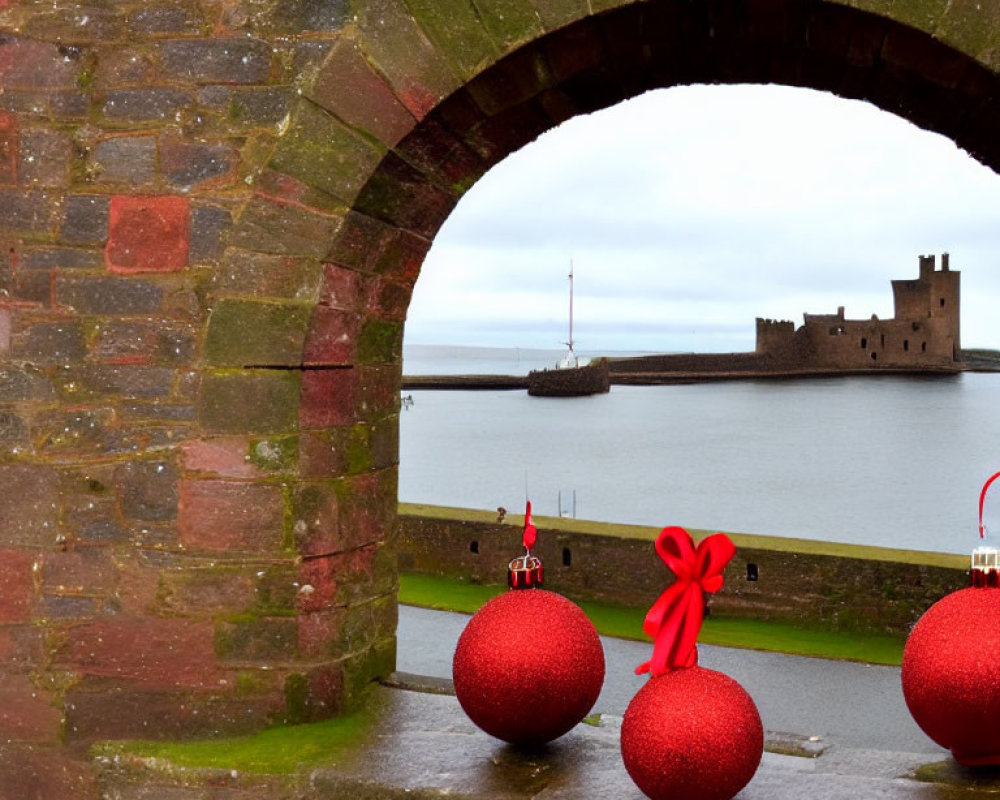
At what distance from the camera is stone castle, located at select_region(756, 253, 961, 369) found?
4941 cm

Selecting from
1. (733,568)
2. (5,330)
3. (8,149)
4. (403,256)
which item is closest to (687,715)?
(403,256)

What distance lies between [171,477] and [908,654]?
2.25m

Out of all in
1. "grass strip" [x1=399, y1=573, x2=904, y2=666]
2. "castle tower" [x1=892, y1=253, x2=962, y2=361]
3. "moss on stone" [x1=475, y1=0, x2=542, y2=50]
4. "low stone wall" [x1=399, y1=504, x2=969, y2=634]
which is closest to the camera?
"moss on stone" [x1=475, y1=0, x2=542, y2=50]

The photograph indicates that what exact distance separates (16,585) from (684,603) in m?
2.22

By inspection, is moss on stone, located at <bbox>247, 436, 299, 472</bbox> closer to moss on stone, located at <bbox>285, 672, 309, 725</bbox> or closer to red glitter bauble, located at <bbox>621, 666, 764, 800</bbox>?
moss on stone, located at <bbox>285, 672, 309, 725</bbox>

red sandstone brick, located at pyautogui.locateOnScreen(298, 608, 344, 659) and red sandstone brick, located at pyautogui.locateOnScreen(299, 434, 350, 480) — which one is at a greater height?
red sandstone brick, located at pyautogui.locateOnScreen(299, 434, 350, 480)

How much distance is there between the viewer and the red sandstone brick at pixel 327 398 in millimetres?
3408

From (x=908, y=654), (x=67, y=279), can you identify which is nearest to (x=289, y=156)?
(x=67, y=279)

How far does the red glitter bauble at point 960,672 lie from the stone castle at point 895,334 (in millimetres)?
49226

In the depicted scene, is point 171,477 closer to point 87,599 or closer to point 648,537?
point 87,599

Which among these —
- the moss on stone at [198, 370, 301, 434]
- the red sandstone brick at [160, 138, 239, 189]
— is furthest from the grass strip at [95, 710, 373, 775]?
the red sandstone brick at [160, 138, 239, 189]

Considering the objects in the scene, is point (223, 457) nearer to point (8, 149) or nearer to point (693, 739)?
point (8, 149)

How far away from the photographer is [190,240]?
3428 mm

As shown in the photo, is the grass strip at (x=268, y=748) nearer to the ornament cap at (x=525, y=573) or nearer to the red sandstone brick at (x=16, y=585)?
the red sandstone brick at (x=16, y=585)
